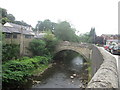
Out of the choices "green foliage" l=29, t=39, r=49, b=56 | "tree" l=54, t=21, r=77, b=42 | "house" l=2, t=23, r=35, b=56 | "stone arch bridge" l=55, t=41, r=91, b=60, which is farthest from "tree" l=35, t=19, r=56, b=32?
"green foliage" l=29, t=39, r=49, b=56

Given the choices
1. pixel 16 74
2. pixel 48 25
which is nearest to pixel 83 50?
pixel 16 74

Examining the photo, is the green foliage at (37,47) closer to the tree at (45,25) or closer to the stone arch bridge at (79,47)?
the stone arch bridge at (79,47)

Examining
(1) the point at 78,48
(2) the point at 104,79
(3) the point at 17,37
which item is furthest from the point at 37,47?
(2) the point at 104,79

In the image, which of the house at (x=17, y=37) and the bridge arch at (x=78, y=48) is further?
the bridge arch at (x=78, y=48)

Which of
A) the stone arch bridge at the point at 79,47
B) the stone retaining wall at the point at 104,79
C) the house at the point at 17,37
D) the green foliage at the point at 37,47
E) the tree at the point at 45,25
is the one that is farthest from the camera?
the tree at the point at 45,25

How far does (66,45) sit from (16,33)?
10.1 meters

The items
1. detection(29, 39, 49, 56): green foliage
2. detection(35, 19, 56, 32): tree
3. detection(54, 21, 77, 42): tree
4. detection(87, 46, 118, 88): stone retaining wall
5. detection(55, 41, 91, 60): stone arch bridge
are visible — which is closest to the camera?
detection(87, 46, 118, 88): stone retaining wall

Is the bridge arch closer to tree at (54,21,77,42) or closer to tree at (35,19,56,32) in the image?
tree at (54,21,77,42)

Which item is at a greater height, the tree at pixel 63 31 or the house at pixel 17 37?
the tree at pixel 63 31

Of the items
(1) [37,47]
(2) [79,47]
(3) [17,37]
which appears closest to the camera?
(3) [17,37]

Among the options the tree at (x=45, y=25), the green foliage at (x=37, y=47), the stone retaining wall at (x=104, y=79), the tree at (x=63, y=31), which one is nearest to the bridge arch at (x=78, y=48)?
the tree at (x=63, y=31)

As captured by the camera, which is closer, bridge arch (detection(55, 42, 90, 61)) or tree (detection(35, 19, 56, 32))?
bridge arch (detection(55, 42, 90, 61))

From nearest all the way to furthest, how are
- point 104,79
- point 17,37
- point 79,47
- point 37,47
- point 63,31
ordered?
point 104,79
point 17,37
point 37,47
point 79,47
point 63,31

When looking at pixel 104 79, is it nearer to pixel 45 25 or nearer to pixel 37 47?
pixel 37 47
